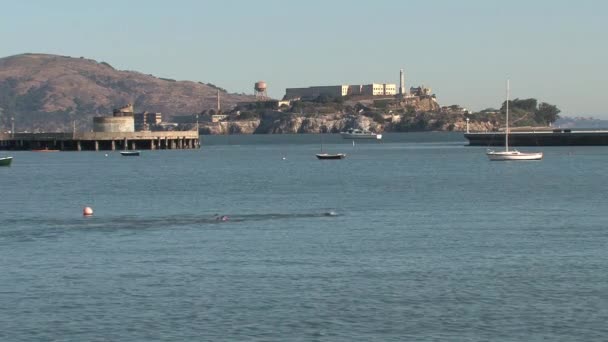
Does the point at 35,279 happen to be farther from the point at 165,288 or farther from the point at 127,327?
the point at 127,327

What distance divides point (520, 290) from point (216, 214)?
114 feet

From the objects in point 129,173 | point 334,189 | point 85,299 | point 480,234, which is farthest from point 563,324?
point 129,173

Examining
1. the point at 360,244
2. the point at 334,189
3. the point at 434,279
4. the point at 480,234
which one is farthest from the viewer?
the point at 334,189

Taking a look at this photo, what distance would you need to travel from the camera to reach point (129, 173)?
13838 cm

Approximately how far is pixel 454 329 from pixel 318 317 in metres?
4.51

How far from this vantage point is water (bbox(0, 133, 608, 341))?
36.2 meters

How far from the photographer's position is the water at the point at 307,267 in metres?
36.2

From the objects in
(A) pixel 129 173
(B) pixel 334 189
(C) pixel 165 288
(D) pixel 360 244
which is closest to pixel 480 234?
(D) pixel 360 244

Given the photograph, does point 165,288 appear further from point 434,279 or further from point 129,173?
point 129,173

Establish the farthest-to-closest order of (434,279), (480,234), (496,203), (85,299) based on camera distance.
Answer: (496,203)
(480,234)
(434,279)
(85,299)

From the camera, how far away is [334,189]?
102688mm

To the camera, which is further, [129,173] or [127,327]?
[129,173]

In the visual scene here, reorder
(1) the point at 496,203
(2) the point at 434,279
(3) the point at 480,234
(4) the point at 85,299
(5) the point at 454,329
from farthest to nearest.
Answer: (1) the point at 496,203 < (3) the point at 480,234 < (2) the point at 434,279 < (4) the point at 85,299 < (5) the point at 454,329

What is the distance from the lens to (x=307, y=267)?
156 ft
